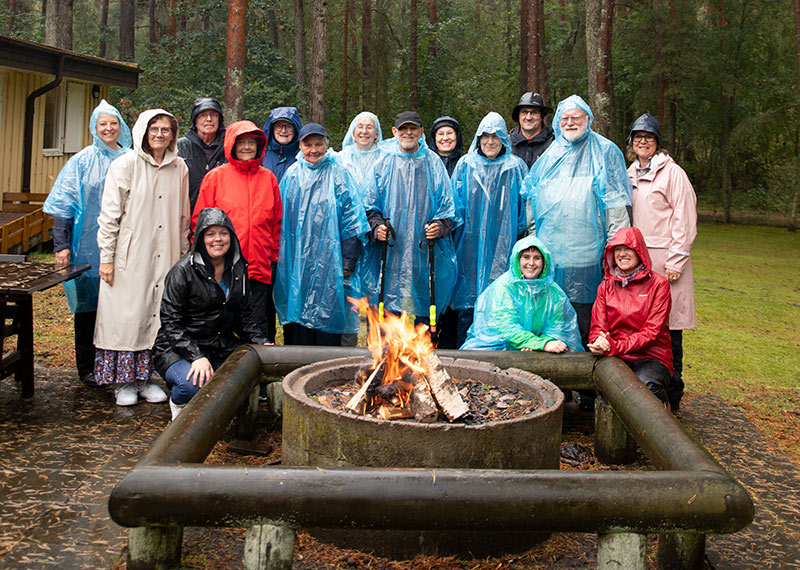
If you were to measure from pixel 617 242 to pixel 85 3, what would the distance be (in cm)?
3928

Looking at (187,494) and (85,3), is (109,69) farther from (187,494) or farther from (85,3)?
(85,3)

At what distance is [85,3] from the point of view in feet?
123

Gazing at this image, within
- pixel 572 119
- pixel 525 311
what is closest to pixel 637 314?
pixel 525 311

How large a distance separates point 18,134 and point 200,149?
31.7 ft

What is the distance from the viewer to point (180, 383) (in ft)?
14.5

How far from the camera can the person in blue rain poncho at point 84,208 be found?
5.37 metres

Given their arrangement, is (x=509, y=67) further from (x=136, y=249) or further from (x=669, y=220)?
(x=136, y=249)

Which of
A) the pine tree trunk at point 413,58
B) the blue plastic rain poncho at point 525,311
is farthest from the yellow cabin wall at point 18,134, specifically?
the blue plastic rain poncho at point 525,311

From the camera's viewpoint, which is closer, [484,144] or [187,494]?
[187,494]

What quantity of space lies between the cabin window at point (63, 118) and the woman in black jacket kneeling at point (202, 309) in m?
11.5

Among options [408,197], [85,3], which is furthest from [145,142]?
[85,3]

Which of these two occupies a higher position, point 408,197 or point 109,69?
point 109,69

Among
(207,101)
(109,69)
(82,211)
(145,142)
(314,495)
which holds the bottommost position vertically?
(314,495)

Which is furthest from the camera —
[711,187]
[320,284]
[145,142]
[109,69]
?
[711,187]
